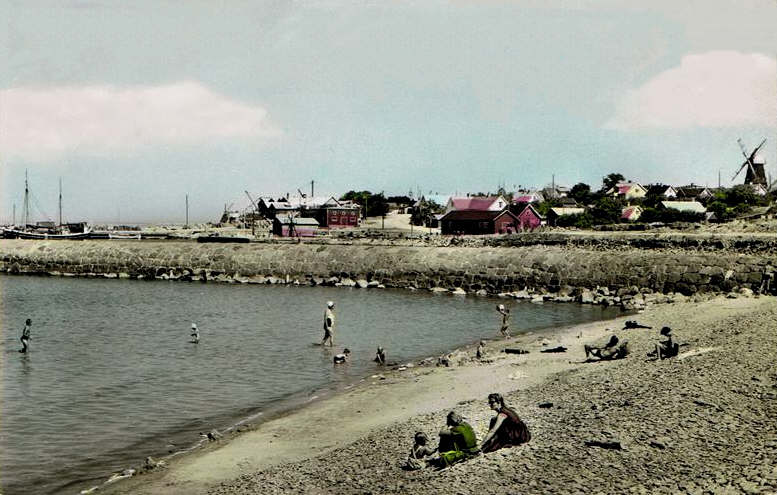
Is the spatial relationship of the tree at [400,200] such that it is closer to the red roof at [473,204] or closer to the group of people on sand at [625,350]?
the red roof at [473,204]

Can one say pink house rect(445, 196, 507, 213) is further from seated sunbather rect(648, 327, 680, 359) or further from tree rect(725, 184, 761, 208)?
seated sunbather rect(648, 327, 680, 359)

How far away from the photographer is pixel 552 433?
47.3ft

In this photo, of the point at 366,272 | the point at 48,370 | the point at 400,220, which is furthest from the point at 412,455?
the point at 400,220

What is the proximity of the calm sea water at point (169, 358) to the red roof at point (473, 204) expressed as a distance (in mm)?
49120

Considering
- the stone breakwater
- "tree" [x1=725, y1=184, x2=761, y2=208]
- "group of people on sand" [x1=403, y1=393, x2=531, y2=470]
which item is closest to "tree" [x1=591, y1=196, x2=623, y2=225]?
"tree" [x1=725, y1=184, x2=761, y2=208]

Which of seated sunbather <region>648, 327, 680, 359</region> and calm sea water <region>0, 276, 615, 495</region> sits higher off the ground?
seated sunbather <region>648, 327, 680, 359</region>

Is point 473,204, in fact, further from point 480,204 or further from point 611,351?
point 611,351

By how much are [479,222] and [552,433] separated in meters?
88.2

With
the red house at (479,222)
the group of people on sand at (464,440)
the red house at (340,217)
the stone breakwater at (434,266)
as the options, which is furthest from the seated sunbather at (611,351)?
the red house at (340,217)

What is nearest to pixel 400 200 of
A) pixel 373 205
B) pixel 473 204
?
pixel 373 205

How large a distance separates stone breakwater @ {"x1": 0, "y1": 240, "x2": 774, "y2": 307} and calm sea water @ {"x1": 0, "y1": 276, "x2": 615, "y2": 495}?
4.85 m

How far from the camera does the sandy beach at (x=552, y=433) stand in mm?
12008

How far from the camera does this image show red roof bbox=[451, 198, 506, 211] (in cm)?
10631

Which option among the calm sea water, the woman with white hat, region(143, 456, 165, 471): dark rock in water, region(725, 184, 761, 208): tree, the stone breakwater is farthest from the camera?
region(725, 184, 761, 208): tree
